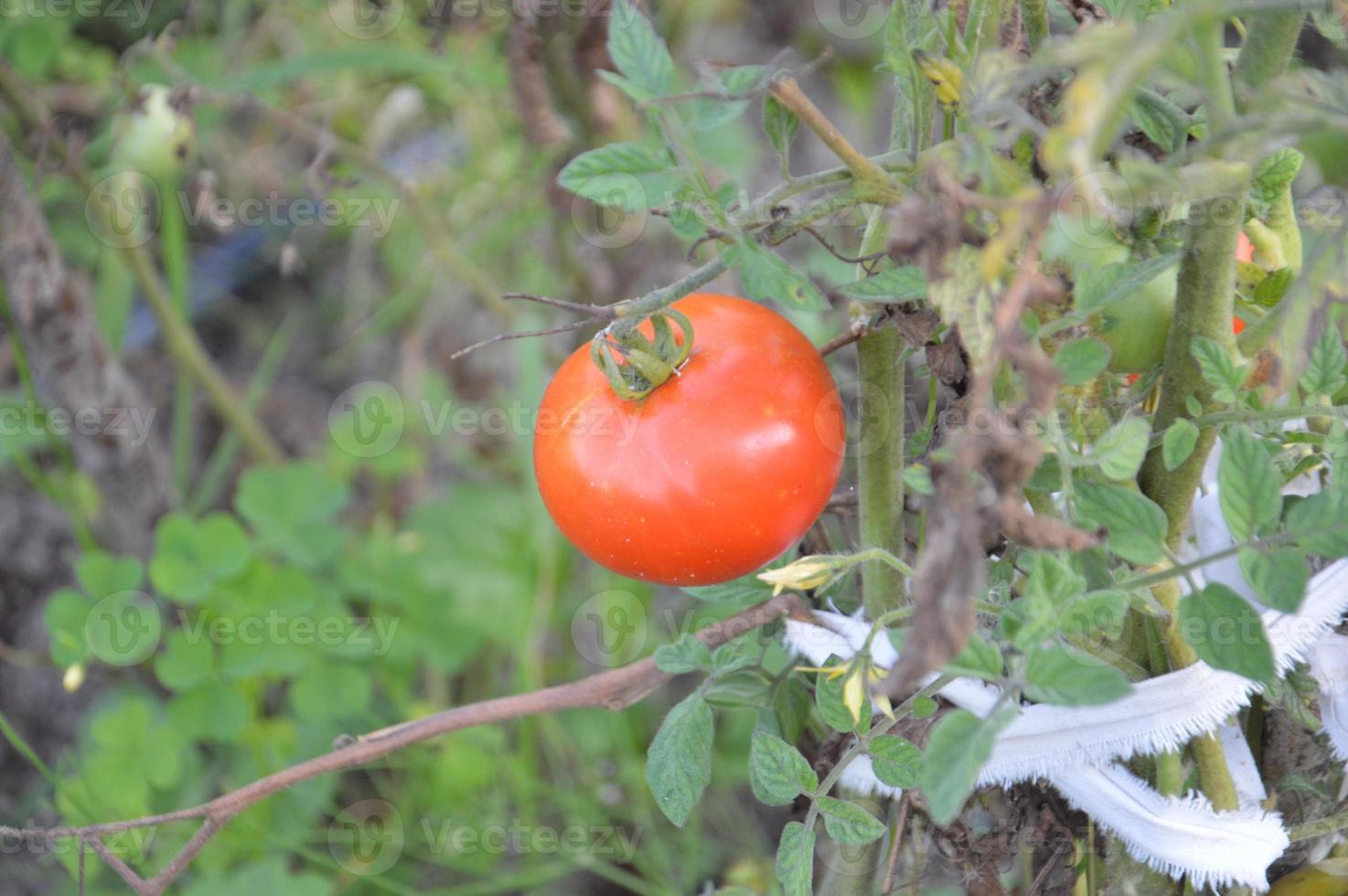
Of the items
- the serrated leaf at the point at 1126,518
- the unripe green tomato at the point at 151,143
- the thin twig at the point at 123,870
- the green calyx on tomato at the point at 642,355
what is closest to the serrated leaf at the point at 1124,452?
the serrated leaf at the point at 1126,518

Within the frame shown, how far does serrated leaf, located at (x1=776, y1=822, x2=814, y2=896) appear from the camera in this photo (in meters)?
0.70

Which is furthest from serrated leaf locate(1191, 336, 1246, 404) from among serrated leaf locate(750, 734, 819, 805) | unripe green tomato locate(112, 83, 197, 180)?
unripe green tomato locate(112, 83, 197, 180)

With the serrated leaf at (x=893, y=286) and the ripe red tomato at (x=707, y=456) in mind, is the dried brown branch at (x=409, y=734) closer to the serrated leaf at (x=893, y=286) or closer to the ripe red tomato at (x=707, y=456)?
the ripe red tomato at (x=707, y=456)

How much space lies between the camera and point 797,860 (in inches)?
27.6

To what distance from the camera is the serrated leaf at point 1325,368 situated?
0.63 meters

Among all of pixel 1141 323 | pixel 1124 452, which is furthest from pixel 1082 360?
pixel 1141 323

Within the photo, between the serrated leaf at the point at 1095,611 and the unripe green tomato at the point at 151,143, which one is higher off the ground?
the serrated leaf at the point at 1095,611

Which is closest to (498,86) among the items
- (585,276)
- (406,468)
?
(585,276)

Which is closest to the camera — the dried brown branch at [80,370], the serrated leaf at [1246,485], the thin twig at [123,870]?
the serrated leaf at [1246,485]

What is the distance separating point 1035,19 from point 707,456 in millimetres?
339

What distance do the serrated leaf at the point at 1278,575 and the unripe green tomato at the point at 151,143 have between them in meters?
1.42

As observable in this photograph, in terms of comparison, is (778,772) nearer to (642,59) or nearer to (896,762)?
(896,762)

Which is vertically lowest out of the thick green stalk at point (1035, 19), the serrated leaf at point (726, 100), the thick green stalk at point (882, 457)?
the thick green stalk at point (882, 457)

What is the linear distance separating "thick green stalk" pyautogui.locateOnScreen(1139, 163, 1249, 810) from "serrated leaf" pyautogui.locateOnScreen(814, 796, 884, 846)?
0.71 ft
